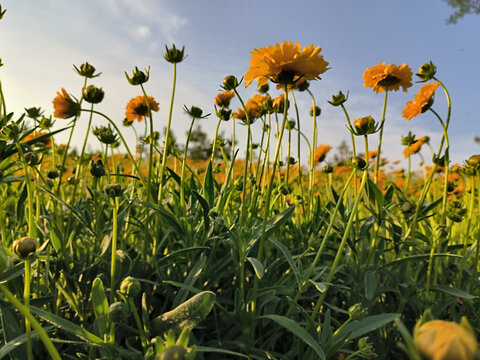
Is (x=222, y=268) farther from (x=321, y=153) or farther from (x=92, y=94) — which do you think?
(x=321, y=153)

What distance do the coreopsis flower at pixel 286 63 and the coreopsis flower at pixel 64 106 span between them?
16.2 inches

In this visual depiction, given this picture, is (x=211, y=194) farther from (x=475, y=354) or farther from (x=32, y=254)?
(x=475, y=354)

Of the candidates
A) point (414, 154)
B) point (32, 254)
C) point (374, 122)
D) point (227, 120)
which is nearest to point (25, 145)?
point (32, 254)

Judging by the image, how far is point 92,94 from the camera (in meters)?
0.84

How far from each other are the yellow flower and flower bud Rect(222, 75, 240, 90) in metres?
0.69

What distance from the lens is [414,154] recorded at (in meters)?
1.29

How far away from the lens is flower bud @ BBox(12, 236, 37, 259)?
1.32ft

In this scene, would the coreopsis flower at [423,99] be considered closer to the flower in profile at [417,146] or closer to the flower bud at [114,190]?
the flower in profile at [417,146]

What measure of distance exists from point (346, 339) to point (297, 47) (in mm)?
472

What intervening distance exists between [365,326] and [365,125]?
0.31m

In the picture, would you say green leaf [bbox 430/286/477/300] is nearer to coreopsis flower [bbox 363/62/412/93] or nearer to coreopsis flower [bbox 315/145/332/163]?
coreopsis flower [bbox 363/62/412/93]

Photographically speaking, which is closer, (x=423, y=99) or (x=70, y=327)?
(x=70, y=327)

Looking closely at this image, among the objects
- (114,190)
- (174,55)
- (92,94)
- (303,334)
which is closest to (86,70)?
(92,94)

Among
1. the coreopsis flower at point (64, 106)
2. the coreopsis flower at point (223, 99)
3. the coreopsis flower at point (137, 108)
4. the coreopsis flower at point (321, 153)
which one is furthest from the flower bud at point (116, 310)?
the coreopsis flower at point (321, 153)
